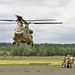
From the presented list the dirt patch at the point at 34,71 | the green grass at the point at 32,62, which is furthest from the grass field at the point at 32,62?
the dirt patch at the point at 34,71

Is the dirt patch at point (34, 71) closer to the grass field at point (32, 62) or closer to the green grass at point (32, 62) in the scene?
the grass field at point (32, 62)

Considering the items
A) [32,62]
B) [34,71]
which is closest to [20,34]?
[34,71]

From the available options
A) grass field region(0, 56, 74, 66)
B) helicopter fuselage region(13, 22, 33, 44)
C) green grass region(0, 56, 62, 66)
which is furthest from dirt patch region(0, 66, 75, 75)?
green grass region(0, 56, 62, 66)

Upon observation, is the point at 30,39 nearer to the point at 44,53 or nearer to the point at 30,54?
the point at 30,54

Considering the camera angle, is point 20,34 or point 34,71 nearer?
point 34,71

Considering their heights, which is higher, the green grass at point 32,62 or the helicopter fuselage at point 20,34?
the helicopter fuselage at point 20,34

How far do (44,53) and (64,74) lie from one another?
4382 inches

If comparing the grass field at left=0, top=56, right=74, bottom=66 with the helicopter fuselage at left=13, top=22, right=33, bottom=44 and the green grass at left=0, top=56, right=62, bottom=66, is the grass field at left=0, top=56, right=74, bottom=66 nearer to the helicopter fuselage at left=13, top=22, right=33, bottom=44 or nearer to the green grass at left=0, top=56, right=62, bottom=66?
the green grass at left=0, top=56, right=62, bottom=66

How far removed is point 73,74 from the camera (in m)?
29.7

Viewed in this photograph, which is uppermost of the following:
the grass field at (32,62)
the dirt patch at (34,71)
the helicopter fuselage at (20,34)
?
the helicopter fuselage at (20,34)

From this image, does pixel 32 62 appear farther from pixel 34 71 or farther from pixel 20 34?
pixel 34 71

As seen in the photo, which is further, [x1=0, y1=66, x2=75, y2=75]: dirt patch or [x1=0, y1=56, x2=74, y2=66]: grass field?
[x1=0, y1=56, x2=74, y2=66]: grass field

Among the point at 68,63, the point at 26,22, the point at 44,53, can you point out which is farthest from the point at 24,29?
the point at 44,53

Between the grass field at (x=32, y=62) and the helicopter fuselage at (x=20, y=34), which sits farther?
the grass field at (x=32, y=62)
